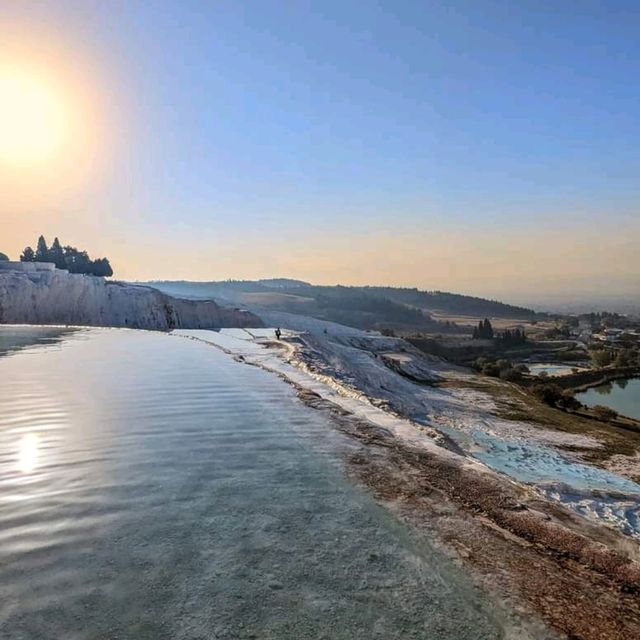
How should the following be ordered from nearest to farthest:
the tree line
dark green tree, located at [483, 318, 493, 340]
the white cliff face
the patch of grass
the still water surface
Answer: the still water surface
the patch of grass
the white cliff face
the tree line
dark green tree, located at [483, 318, 493, 340]

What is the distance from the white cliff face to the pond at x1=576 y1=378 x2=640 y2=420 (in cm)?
3489

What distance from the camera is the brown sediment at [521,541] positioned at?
141 inches

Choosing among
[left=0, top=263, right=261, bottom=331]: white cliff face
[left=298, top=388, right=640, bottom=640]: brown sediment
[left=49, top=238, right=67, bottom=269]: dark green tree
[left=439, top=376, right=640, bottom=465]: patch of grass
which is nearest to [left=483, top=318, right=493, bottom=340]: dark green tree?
[left=439, top=376, right=640, bottom=465]: patch of grass

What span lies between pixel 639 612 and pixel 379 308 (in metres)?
155

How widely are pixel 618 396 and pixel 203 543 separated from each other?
58898mm

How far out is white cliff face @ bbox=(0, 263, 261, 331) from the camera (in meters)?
39.2

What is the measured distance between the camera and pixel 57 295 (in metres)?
41.3

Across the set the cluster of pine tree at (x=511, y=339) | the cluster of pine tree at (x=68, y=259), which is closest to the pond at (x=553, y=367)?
the cluster of pine tree at (x=511, y=339)

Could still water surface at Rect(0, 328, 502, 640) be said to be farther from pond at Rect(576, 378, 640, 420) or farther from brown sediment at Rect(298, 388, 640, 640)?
pond at Rect(576, 378, 640, 420)

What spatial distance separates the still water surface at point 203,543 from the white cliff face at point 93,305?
3547cm

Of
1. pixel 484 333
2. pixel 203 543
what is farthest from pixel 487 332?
pixel 203 543

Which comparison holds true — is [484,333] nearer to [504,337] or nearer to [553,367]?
[504,337]

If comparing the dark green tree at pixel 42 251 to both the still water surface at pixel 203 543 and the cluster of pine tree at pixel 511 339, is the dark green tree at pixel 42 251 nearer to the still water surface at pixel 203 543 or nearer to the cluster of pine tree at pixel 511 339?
the still water surface at pixel 203 543

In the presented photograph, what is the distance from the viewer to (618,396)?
52.7 m
